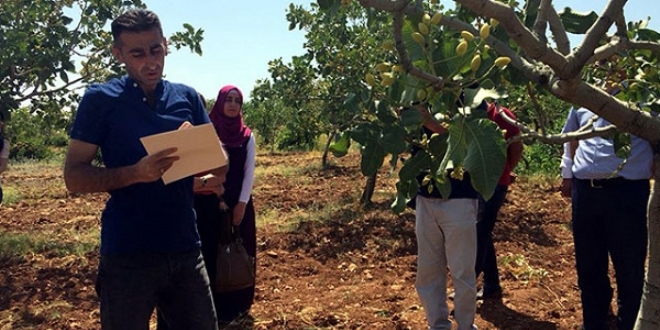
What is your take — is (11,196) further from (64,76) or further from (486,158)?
(486,158)

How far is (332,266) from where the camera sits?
5.06m

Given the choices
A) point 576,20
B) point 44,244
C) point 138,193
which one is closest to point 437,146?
point 576,20

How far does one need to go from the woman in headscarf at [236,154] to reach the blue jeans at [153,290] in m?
1.41

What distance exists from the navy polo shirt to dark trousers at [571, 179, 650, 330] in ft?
6.15

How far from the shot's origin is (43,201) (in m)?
8.86

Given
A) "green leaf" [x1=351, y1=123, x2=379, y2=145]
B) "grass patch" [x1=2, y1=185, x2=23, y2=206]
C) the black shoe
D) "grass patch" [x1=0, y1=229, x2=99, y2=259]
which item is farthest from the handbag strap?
"grass patch" [x1=2, y1=185, x2=23, y2=206]

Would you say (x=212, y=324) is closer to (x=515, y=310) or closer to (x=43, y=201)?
(x=515, y=310)

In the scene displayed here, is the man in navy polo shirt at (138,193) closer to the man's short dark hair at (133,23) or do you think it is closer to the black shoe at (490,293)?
the man's short dark hair at (133,23)

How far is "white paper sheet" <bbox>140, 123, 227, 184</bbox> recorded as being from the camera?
183 cm

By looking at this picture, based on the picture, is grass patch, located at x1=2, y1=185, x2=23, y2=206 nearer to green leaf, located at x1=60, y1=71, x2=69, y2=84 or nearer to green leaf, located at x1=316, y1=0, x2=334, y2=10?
green leaf, located at x1=60, y1=71, x2=69, y2=84

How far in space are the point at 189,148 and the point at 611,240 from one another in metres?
1.99

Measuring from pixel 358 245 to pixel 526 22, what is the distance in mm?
4362

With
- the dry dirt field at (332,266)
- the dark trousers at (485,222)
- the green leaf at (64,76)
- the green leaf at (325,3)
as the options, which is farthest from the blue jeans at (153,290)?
the green leaf at (64,76)

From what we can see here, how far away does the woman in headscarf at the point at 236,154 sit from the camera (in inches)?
135
